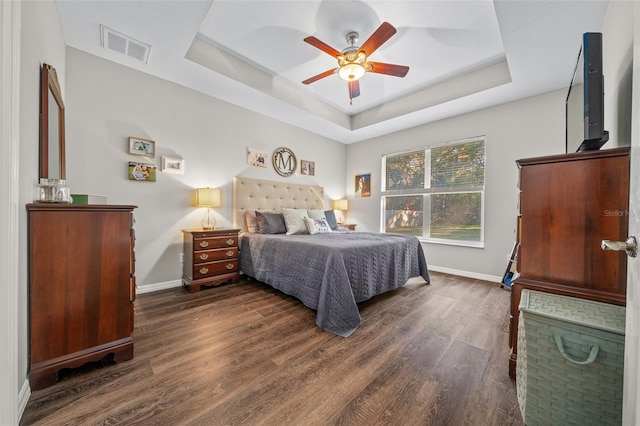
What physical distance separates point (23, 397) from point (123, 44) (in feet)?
9.33

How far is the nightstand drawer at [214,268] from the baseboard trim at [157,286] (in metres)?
0.38

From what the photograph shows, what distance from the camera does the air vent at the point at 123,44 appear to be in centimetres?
222

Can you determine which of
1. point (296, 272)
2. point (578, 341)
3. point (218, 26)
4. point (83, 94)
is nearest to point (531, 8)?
point (578, 341)

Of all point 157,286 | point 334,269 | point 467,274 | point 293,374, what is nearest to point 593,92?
point 334,269

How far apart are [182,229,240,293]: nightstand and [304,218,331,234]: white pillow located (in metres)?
1.02

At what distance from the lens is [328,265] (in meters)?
2.12

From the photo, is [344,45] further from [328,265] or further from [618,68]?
[328,265]

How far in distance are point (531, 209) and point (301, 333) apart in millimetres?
1774

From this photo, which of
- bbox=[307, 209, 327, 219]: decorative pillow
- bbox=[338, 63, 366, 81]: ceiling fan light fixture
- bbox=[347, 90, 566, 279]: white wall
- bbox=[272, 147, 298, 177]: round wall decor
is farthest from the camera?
bbox=[272, 147, 298, 177]: round wall decor

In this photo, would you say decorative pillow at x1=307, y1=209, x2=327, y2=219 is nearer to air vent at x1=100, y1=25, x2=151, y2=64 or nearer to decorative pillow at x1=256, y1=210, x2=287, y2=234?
decorative pillow at x1=256, y1=210, x2=287, y2=234

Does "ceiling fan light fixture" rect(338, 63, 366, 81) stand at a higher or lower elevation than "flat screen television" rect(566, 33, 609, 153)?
higher

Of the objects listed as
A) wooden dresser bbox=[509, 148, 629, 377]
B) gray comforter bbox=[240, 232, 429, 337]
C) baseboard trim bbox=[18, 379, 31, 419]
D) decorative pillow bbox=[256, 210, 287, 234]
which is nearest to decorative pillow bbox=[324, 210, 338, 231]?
decorative pillow bbox=[256, 210, 287, 234]

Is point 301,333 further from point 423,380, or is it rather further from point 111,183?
point 111,183

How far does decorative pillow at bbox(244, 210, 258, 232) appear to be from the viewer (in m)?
3.58
